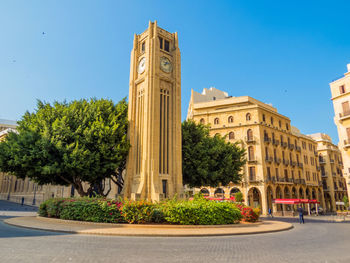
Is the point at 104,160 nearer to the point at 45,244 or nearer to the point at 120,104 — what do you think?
the point at 120,104

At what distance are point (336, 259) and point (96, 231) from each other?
377 inches

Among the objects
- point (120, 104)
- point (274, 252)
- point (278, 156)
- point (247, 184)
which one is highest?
point (120, 104)

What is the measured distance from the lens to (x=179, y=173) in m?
23.4

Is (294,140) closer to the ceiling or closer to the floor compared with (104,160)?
closer to the ceiling

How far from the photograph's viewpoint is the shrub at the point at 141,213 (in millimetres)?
14531

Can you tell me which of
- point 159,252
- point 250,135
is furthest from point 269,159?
point 159,252

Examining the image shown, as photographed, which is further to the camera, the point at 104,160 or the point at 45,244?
the point at 104,160

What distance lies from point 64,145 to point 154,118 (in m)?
7.98

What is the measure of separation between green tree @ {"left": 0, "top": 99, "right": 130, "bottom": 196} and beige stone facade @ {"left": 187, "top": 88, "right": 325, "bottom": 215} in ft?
83.0

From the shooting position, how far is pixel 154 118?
23.4 meters

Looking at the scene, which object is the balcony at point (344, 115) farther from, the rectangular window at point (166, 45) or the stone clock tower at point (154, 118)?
the rectangular window at point (166, 45)

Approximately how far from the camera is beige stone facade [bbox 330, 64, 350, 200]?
101 feet

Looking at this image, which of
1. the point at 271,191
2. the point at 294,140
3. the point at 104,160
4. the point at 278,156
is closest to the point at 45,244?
the point at 104,160

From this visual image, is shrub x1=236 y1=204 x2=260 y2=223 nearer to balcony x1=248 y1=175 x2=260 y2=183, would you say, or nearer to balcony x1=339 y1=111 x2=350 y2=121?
balcony x1=339 y1=111 x2=350 y2=121
